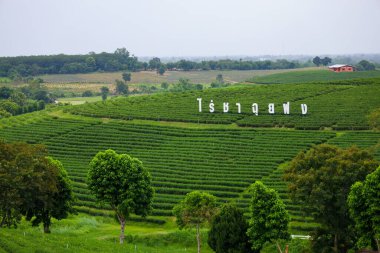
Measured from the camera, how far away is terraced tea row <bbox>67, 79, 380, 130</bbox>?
83312mm

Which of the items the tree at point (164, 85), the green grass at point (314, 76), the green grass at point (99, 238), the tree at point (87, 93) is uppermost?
the green grass at point (314, 76)

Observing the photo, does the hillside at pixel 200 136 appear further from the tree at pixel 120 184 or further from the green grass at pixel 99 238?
the tree at pixel 120 184

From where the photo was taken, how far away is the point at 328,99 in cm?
9794

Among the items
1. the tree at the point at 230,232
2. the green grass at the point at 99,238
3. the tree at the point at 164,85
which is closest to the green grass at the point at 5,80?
the tree at the point at 164,85

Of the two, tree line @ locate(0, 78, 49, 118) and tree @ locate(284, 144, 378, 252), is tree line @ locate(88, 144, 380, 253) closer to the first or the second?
tree @ locate(284, 144, 378, 252)

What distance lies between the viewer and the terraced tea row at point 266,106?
83312mm

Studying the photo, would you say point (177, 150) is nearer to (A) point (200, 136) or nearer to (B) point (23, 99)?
(A) point (200, 136)

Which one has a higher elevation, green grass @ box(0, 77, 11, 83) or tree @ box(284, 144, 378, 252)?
green grass @ box(0, 77, 11, 83)

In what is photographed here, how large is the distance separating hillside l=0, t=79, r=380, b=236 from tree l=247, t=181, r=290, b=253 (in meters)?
8.86

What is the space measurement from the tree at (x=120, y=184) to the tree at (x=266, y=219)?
974 centimetres

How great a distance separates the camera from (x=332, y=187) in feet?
127

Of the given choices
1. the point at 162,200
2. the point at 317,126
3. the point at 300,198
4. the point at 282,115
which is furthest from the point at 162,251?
the point at 282,115

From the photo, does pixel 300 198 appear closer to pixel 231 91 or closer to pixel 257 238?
pixel 257 238

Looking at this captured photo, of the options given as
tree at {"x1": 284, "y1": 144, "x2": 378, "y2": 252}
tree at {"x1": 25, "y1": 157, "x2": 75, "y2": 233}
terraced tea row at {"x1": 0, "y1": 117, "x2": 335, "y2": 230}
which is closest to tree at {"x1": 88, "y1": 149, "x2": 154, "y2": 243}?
tree at {"x1": 25, "y1": 157, "x2": 75, "y2": 233}
